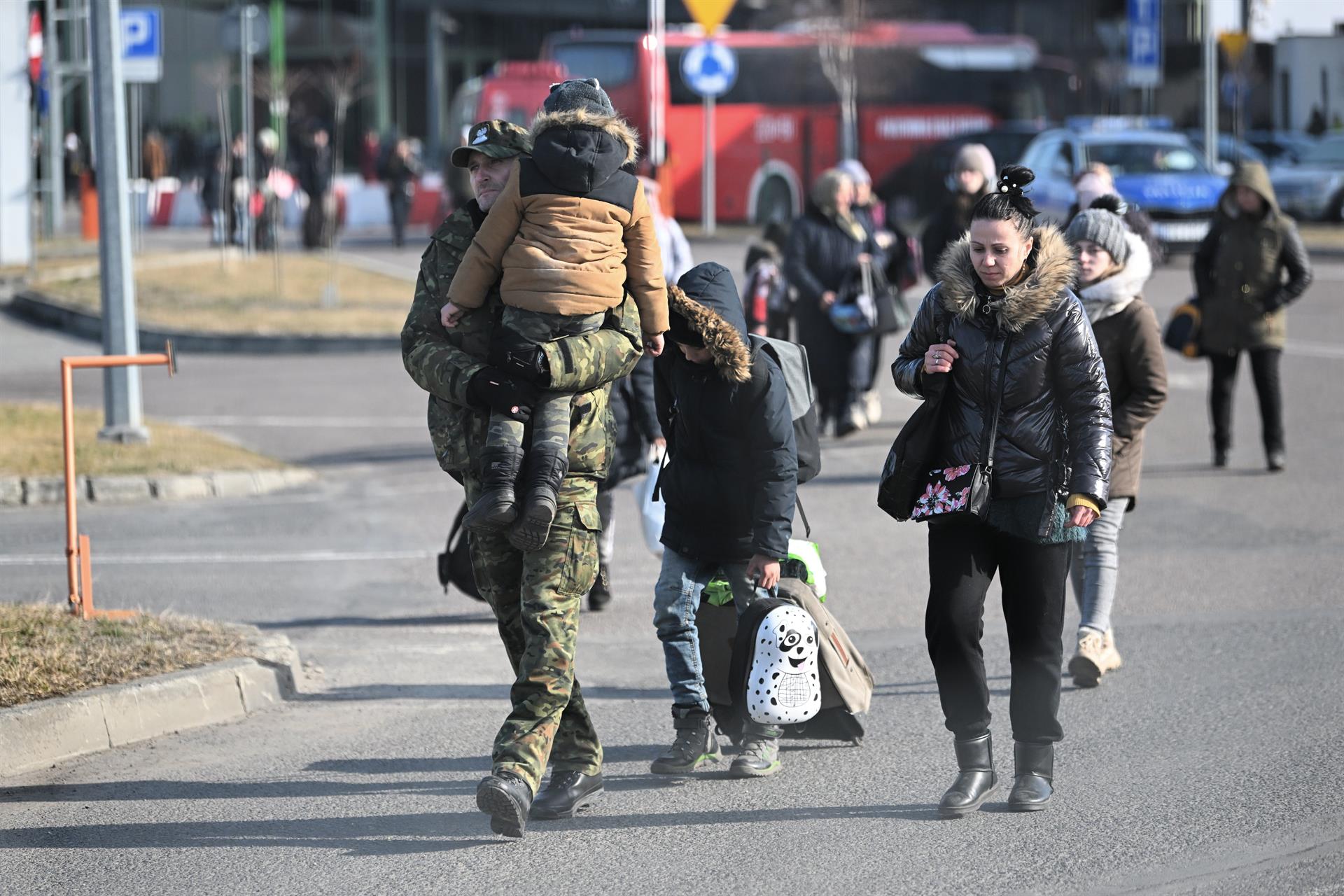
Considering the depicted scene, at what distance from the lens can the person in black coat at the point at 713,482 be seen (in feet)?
17.9

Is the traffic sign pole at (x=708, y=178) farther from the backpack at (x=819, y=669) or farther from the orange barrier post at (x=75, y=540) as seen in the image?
the backpack at (x=819, y=669)

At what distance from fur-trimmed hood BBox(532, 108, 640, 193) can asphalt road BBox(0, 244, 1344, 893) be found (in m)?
1.82

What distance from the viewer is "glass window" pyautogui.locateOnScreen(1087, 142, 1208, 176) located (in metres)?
27.7

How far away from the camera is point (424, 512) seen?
10633 mm

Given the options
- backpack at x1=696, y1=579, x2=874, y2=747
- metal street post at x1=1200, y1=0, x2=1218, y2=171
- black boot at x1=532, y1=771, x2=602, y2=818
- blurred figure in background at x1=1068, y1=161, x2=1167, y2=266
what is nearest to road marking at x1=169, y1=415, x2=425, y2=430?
blurred figure in background at x1=1068, y1=161, x2=1167, y2=266

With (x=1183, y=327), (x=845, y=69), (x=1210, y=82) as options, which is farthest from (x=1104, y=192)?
(x=845, y=69)

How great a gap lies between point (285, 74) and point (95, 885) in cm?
4931

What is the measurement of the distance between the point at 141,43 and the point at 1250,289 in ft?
40.7

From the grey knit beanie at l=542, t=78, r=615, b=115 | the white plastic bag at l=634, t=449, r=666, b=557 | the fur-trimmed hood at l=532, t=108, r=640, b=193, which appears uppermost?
the grey knit beanie at l=542, t=78, r=615, b=115

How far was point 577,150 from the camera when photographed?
4.85m

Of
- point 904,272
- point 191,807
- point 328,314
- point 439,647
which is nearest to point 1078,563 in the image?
point 439,647

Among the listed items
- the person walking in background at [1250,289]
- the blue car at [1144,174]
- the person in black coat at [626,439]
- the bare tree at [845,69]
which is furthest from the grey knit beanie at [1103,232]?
the bare tree at [845,69]

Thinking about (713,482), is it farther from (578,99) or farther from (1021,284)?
(578,99)

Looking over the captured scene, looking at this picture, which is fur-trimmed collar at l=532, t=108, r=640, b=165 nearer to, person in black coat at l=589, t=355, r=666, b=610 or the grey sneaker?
the grey sneaker
